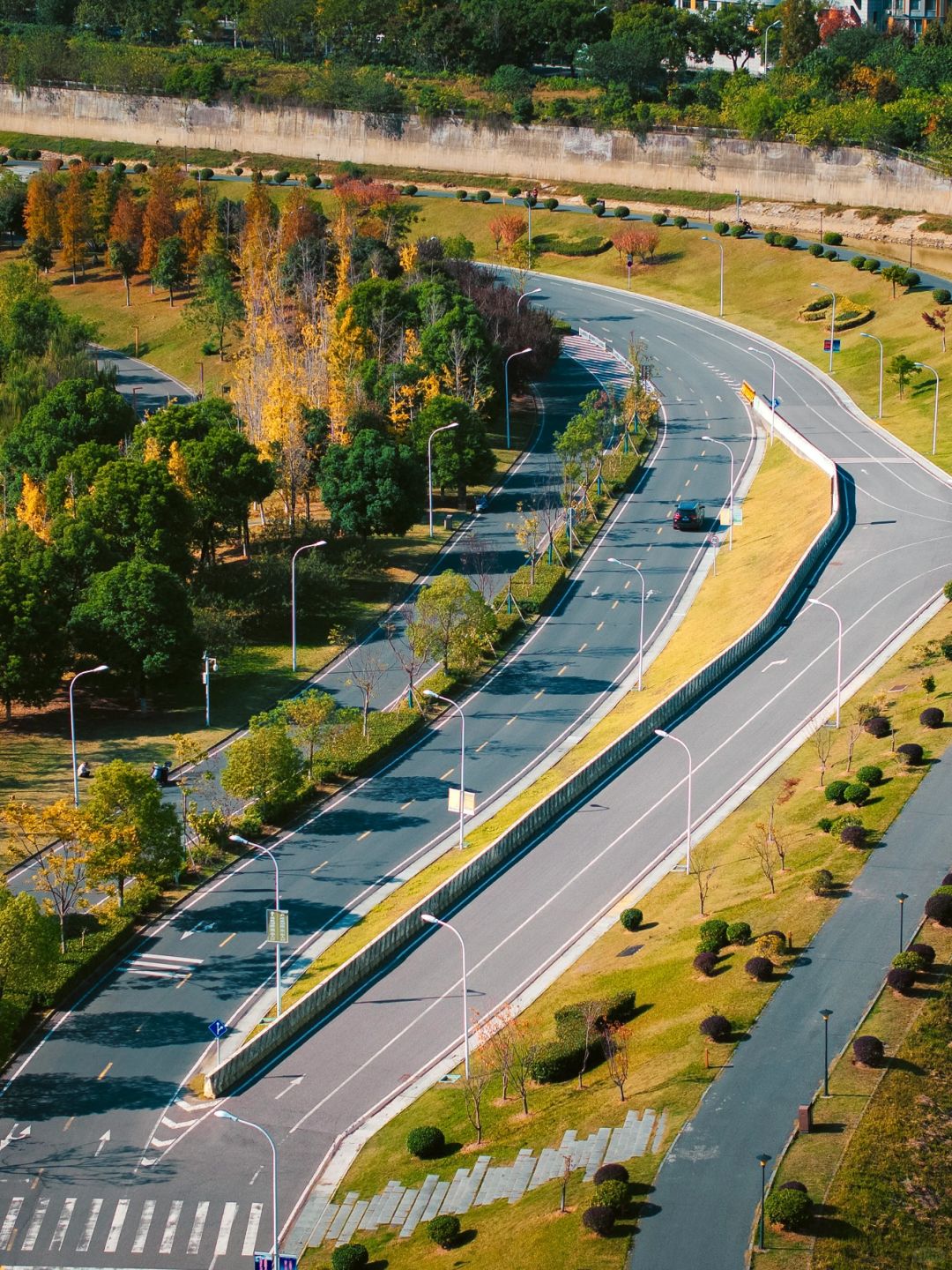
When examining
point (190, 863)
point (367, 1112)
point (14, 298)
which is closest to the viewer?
point (367, 1112)

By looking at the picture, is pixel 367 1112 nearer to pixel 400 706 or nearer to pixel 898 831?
pixel 898 831

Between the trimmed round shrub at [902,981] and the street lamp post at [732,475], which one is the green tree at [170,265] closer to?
the street lamp post at [732,475]

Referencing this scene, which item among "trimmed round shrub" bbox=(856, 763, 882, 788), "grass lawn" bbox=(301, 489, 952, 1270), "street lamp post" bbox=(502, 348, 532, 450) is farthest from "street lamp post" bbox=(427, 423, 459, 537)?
"trimmed round shrub" bbox=(856, 763, 882, 788)

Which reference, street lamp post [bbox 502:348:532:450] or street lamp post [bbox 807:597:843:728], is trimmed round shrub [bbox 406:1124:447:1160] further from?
street lamp post [bbox 502:348:532:450]

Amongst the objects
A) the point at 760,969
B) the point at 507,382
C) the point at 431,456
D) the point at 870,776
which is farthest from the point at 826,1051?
the point at 507,382

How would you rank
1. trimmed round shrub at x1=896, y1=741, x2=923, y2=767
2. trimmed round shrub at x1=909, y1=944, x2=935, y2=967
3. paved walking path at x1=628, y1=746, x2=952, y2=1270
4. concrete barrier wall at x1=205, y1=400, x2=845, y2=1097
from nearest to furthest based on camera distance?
paved walking path at x1=628, y1=746, x2=952, y2=1270 → trimmed round shrub at x1=909, y1=944, x2=935, y2=967 → concrete barrier wall at x1=205, y1=400, x2=845, y2=1097 → trimmed round shrub at x1=896, y1=741, x2=923, y2=767

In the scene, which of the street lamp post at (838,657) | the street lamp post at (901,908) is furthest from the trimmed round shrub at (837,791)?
the street lamp post at (901,908)

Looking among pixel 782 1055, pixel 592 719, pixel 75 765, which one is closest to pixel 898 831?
pixel 782 1055
